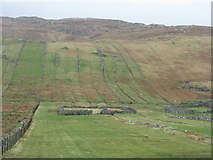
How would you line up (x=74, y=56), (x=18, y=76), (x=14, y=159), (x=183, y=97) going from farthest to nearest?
1. (x=74, y=56)
2. (x=18, y=76)
3. (x=183, y=97)
4. (x=14, y=159)

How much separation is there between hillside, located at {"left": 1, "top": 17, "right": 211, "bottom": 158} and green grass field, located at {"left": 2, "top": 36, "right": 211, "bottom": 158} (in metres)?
0.09

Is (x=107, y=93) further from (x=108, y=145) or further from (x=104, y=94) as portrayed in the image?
(x=108, y=145)

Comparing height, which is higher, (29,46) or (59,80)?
(29,46)

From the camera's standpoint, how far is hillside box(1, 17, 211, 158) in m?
27.2

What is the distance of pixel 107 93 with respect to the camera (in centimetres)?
9200

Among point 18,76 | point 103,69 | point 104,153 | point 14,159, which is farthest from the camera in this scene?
point 103,69

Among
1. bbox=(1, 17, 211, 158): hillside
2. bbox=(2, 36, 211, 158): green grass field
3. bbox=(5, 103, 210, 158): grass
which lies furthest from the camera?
bbox=(1, 17, 211, 158): hillside

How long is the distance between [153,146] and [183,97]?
69.5m

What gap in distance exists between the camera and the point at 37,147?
2634cm

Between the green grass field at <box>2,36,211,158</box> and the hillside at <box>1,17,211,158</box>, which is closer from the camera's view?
the green grass field at <box>2,36,211,158</box>

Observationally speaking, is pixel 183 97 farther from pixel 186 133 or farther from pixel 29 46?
pixel 29 46

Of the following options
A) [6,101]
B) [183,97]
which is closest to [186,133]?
[6,101]

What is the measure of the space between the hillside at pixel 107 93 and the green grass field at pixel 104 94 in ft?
0.29

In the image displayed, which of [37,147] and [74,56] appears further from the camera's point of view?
[74,56]
